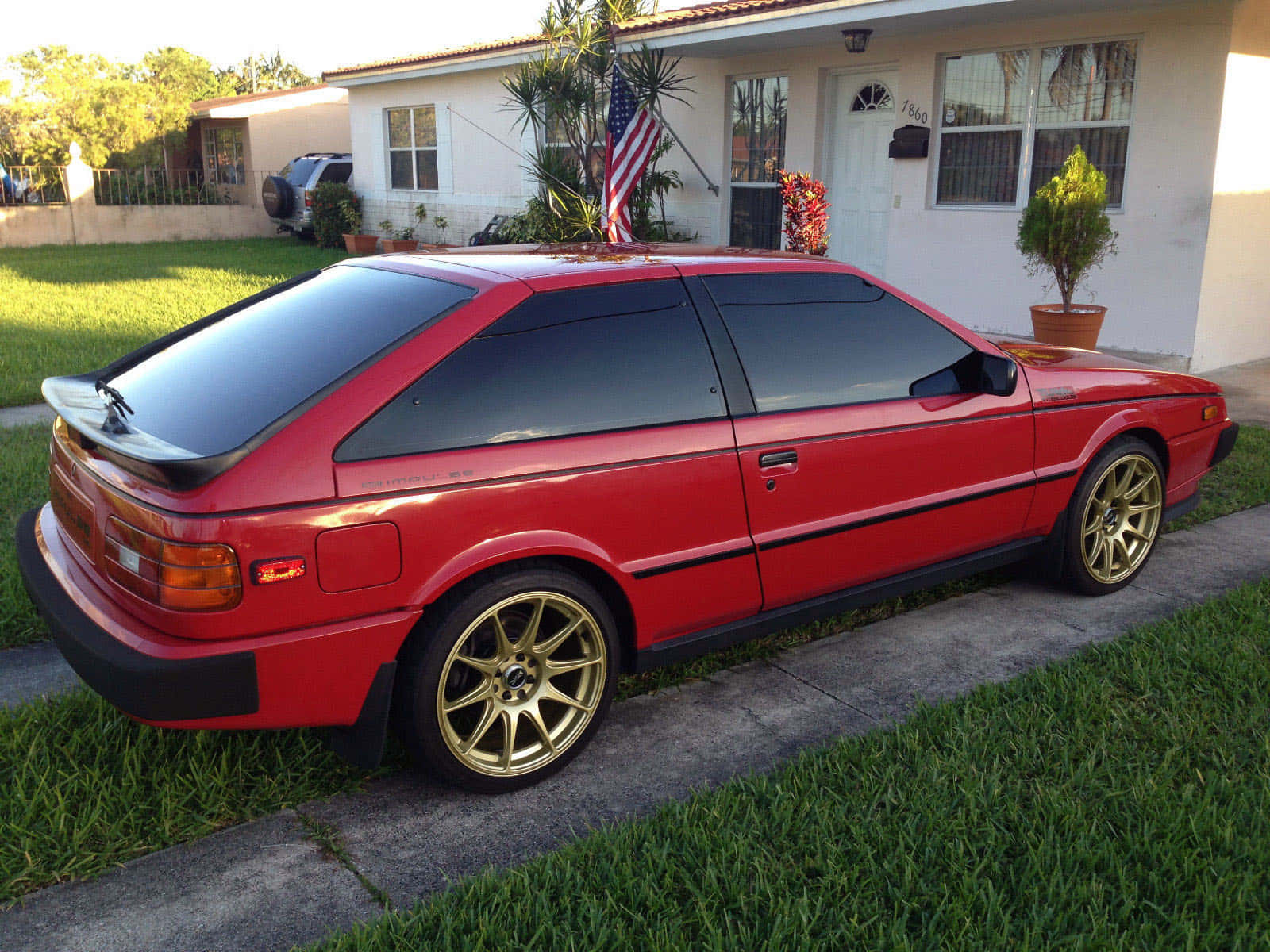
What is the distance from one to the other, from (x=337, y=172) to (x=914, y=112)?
1603 centimetres

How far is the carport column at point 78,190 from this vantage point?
2253cm

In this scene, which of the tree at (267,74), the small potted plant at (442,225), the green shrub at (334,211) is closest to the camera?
the small potted plant at (442,225)

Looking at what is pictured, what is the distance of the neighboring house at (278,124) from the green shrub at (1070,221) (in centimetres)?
2317

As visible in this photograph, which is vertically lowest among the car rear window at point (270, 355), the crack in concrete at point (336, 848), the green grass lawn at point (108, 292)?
the crack in concrete at point (336, 848)

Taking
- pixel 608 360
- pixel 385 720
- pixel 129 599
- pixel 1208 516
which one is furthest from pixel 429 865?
pixel 1208 516

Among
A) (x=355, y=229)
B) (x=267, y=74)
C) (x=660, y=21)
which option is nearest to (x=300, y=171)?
(x=355, y=229)

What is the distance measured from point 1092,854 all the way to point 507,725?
165 cm

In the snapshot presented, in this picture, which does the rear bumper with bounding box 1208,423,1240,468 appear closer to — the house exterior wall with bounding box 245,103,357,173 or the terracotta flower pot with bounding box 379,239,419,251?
the terracotta flower pot with bounding box 379,239,419,251

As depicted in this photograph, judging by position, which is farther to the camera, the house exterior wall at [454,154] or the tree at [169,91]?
the tree at [169,91]

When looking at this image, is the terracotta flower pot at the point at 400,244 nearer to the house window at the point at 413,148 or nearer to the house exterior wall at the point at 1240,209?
the house window at the point at 413,148

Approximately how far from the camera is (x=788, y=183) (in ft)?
33.2

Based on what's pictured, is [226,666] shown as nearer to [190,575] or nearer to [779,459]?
[190,575]

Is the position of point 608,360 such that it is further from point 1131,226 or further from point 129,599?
point 1131,226

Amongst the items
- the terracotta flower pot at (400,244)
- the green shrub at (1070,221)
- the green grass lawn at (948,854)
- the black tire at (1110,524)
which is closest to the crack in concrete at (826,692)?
the green grass lawn at (948,854)
